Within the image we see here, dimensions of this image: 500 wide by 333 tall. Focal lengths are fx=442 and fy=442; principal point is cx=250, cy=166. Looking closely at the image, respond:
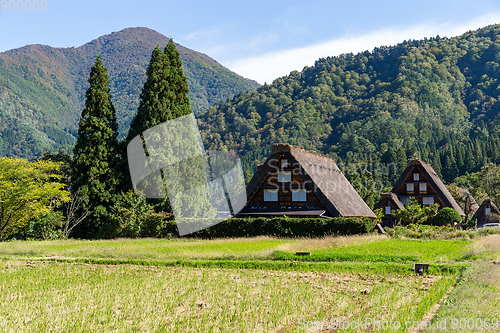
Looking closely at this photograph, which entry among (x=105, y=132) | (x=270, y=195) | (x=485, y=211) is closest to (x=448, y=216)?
(x=485, y=211)

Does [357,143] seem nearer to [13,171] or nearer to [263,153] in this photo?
[263,153]

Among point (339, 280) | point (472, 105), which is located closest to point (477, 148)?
point (472, 105)

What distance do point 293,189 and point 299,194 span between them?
2.08 feet

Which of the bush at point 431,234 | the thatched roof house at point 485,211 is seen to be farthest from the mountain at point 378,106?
the bush at point 431,234

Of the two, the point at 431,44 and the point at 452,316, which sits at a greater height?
the point at 431,44

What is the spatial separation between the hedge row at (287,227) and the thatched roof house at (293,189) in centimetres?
349

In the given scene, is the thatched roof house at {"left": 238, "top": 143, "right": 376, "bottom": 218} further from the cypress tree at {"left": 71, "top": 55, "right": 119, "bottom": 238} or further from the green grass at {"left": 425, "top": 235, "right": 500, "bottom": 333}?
the green grass at {"left": 425, "top": 235, "right": 500, "bottom": 333}

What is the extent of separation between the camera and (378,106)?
446ft

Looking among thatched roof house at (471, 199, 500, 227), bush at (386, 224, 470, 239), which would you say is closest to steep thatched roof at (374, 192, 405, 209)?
thatched roof house at (471, 199, 500, 227)

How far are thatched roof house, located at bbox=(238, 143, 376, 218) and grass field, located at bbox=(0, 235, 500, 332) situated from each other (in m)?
12.8

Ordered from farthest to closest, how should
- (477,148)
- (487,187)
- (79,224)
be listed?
(477,148)
(487,187)
(79,224)

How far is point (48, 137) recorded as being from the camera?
189 metres

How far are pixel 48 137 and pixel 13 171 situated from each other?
17196cm

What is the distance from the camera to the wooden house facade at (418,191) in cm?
5106
